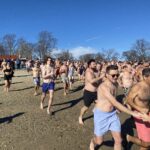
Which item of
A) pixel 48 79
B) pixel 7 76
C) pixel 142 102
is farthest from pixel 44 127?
pixel 7 76

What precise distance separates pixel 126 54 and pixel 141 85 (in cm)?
8425

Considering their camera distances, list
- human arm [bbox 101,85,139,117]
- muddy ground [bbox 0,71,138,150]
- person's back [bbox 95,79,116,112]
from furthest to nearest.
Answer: muddy ground [bbox 0,71,138,150] → person's back [bbox 95,79,116,112] → human arm [bbox 101,85,139,117]

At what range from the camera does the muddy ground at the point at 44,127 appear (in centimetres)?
872

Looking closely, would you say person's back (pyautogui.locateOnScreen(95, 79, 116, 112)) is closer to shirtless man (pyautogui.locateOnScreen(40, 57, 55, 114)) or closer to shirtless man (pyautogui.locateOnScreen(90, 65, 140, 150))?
shirtless man (pyautogui.locateOnScreen(90, 65, 140, 150))

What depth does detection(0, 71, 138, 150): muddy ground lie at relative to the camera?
872 cm

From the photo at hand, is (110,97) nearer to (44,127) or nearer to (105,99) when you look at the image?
(105,99)

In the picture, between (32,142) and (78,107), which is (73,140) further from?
(78,107)

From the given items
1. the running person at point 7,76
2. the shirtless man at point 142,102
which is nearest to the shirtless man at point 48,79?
the shirtless man at point 142,102

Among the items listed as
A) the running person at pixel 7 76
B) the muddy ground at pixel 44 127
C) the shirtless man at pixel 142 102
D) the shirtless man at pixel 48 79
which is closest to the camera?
the shirtless man at pixel 142 102

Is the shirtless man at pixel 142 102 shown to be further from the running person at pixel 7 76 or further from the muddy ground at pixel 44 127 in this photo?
the running person at pixel 7 76

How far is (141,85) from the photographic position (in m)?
6.79

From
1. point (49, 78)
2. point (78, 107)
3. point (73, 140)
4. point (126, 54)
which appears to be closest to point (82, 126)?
point (73, 140)

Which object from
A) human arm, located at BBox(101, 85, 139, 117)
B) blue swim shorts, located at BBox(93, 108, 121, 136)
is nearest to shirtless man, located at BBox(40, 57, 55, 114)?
blue swim shorts, located at BBox(93, 108, 121, 136)

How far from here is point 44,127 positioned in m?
10.4
